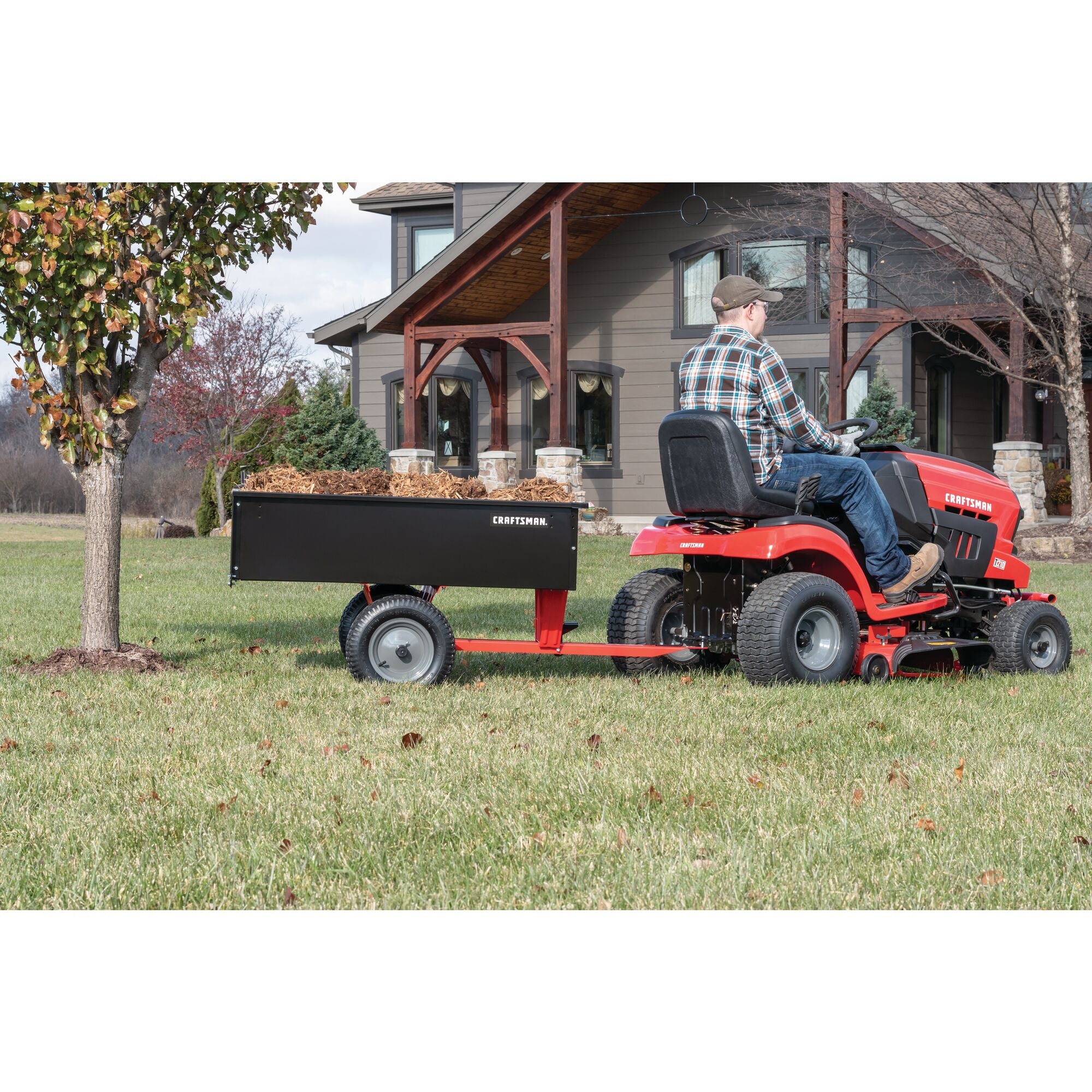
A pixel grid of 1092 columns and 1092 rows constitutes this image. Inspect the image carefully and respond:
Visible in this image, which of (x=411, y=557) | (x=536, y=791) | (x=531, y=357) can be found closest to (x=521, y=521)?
(x=411, y=557)

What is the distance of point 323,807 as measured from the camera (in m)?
4.25

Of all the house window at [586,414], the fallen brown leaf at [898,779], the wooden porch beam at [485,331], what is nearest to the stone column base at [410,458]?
the wooden porch beam at [485,331]

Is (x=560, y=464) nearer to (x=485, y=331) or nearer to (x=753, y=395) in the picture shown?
(x=485, y=331)

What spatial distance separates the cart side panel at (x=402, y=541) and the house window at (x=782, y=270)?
1459 cm

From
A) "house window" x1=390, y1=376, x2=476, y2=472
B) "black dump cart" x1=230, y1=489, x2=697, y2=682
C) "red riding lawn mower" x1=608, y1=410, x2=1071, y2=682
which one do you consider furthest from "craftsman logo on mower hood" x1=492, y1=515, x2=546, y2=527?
"house window" x1=390, y1=376, x2=476, y2=472

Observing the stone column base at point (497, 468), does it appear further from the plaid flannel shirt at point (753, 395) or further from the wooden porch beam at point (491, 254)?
the plaid flannel shirt at point (753, 395)

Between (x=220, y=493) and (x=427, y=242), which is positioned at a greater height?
(x=427, y=242)

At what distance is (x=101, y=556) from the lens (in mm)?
7594

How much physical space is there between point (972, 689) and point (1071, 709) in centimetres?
66

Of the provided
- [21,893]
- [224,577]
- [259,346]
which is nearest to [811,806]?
[21,893]

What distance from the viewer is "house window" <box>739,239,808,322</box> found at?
20.3m

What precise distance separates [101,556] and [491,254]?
13.1m

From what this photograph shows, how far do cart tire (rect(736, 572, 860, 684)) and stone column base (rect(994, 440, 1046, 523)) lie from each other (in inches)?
489

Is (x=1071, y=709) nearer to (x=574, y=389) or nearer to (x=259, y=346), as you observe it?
(x=574, y=389)
